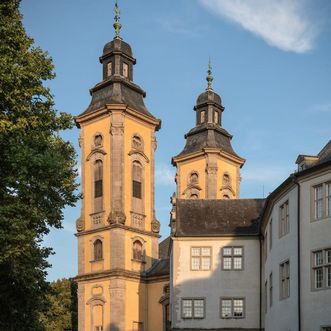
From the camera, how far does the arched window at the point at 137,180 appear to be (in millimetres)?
64856

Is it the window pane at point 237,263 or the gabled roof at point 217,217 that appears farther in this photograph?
the gabled roof at point 217,217

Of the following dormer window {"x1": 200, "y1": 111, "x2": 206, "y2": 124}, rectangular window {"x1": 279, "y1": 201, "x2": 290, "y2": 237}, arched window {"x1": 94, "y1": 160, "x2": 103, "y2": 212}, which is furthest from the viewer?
dormer window {"x1": 200, "y1": 111, "x2": 206, "y2": 124}

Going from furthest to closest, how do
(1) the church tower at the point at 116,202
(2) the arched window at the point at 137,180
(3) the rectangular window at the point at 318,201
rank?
1. (2) the arched window at the point at 137,180
2. (1) the church tower at the point at 116,202
3. (3) the rectangular window at the point at 318,201

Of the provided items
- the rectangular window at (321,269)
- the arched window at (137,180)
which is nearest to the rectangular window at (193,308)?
the rectangular window at (321,269)

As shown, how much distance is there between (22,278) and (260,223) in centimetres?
1855

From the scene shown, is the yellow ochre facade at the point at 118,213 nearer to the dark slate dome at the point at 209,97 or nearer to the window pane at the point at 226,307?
the dark slate dome at the point at 209,97

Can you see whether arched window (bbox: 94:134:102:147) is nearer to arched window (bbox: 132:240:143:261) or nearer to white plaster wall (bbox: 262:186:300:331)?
arched window (bbox: 132:240:143:261)

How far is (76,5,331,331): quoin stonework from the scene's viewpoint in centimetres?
2878

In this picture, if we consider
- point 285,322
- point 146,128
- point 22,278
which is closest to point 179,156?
point 146,128

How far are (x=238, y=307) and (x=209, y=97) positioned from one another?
139 ft

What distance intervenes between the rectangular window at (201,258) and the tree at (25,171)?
47.1ft

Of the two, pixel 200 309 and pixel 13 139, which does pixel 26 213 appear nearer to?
pixel 13 139

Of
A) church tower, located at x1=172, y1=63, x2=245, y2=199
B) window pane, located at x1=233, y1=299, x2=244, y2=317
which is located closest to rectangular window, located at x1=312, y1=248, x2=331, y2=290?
window pane, located at x1=233, y1=299, x2=244, y2=317

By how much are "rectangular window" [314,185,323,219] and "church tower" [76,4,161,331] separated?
113 feet
